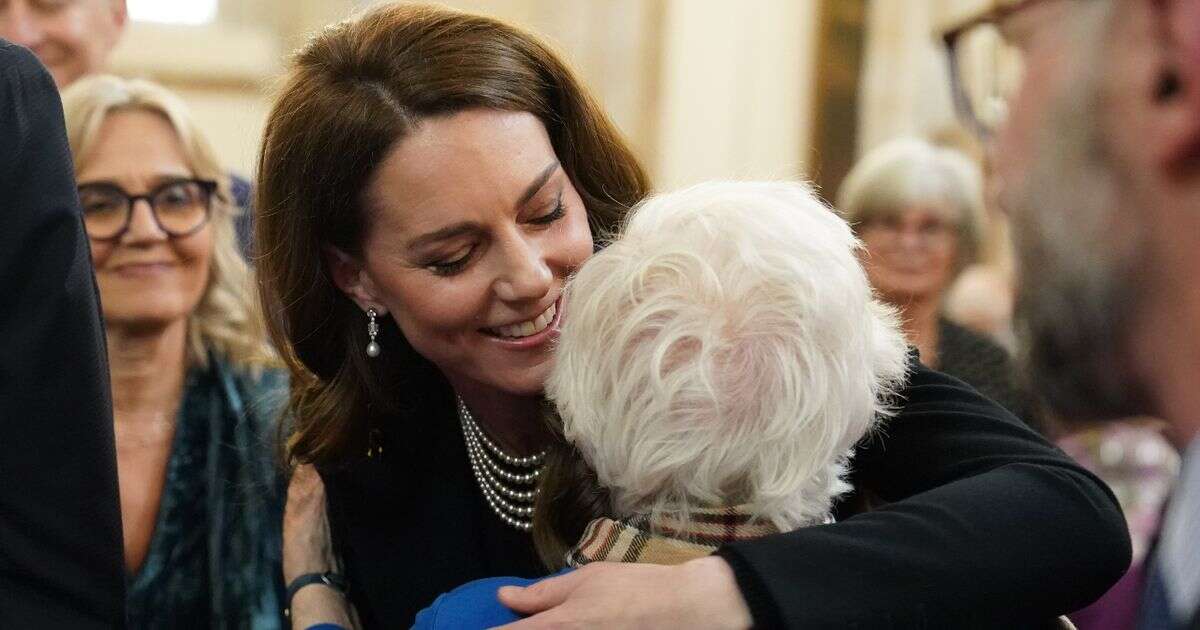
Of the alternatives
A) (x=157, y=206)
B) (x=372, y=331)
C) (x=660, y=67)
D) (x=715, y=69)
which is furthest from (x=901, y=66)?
(x=372, y=331)

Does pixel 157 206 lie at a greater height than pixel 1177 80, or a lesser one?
lesser

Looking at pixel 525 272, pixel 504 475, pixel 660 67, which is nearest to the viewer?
pixel 525 272

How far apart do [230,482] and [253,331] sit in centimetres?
47

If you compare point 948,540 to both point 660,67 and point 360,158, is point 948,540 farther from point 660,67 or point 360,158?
point 660,67

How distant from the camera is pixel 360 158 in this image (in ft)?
7.55

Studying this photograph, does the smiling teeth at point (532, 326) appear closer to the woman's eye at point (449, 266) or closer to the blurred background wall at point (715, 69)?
the woman's eye at point (449, 266)

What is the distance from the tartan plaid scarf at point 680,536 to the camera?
5.31 ft

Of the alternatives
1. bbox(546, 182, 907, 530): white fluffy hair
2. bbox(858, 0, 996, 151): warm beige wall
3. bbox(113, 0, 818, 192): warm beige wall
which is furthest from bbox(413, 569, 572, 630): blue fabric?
bbox(858, 0, 996, 151): warm beige wall

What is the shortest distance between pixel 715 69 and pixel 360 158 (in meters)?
7.38

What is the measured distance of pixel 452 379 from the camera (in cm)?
239

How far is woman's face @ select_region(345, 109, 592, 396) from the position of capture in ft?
7.02

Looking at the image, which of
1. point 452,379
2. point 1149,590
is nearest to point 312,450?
point 452,379

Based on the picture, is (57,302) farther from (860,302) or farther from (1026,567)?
(1026,567)

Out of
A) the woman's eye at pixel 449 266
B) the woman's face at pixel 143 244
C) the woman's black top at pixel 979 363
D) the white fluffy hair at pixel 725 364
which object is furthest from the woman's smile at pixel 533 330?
the woman's black top at pixel 979 363
